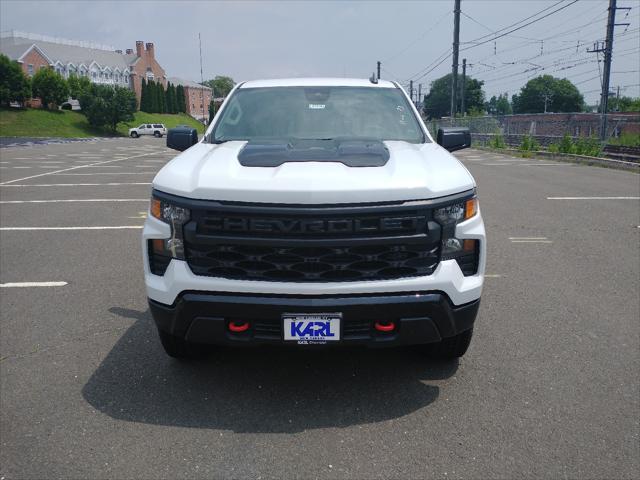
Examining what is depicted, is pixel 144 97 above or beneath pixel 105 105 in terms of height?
above

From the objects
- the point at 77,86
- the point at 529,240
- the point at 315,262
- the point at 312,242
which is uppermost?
the point at 77,86

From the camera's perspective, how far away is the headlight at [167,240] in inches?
120

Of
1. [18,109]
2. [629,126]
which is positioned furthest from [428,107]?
[629,126]

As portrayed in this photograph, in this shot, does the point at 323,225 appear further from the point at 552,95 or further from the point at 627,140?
the point at 552,95

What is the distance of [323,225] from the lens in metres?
2.89

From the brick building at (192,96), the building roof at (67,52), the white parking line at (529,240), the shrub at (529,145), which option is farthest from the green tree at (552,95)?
the white parking line at (529,240)

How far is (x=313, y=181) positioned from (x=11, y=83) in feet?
229

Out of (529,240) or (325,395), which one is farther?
(529,240)

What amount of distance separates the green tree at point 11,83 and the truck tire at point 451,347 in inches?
2721

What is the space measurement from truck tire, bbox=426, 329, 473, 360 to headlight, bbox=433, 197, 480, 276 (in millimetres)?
564

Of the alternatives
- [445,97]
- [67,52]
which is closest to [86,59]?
[67,52]

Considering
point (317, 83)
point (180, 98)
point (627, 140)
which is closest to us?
point (317, 83)

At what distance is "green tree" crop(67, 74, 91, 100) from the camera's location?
6944 cm

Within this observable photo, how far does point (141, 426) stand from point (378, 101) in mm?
3120
